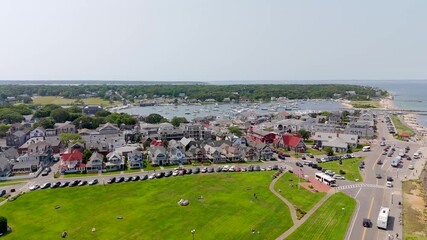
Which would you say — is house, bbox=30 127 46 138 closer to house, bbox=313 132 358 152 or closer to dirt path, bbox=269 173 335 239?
dirt path, bbox=269 173 335 239

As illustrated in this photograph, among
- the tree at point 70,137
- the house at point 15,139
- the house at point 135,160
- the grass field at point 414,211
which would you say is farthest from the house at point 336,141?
the house at point 15,139

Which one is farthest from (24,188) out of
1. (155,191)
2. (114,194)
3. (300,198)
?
(300,198)

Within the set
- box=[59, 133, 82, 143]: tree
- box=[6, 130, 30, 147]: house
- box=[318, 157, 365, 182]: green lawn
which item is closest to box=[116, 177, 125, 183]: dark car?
box=[59, 133, 82, 143]: tree

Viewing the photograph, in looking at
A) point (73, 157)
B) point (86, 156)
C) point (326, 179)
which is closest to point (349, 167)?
point (326, 179)

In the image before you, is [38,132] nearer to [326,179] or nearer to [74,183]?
[74,183]

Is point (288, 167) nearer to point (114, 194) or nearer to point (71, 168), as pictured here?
point (114, 194)

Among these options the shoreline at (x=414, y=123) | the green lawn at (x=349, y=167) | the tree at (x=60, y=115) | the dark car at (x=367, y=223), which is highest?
the tree at (x=60, y=115)

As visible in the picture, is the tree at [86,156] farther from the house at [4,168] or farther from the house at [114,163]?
the house at [4,168]
